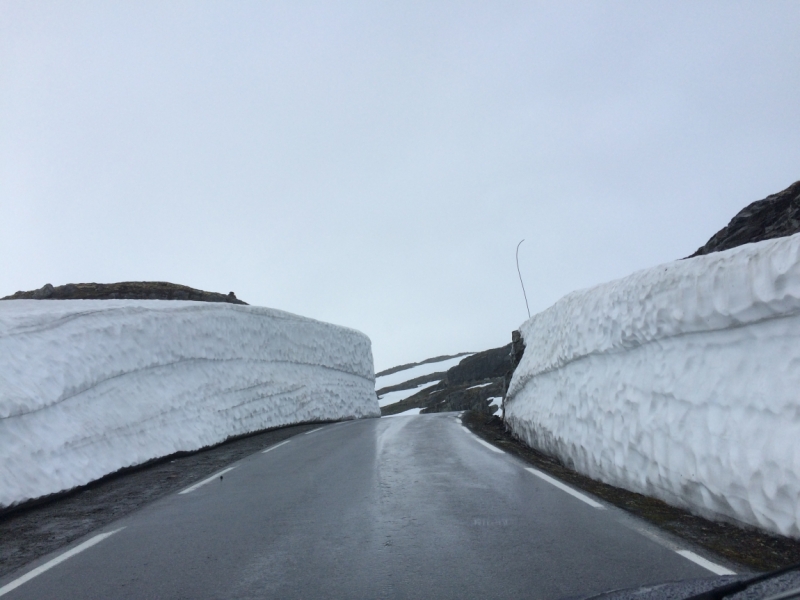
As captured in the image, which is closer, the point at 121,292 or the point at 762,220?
the point at 762,220

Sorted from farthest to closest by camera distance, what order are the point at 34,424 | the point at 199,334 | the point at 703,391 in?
1. the point at 199,334
2. the point at 34,424
3. the point at 703,391

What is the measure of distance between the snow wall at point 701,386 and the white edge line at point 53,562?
5.73 m

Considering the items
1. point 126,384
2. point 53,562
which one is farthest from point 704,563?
point 126,384

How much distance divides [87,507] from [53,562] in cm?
323

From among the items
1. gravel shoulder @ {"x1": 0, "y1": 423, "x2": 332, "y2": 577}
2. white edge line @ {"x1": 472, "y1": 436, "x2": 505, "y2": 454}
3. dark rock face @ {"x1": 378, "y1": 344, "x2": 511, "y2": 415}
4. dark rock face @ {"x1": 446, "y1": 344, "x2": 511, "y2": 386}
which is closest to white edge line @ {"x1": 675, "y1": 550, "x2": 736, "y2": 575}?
gravel shoulder @ {"x1": 0, "y1": 423, "x2": 332, "y2": 577}

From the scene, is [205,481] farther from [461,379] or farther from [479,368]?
[479,368]

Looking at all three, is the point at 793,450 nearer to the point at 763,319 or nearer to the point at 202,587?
the point at 763,319

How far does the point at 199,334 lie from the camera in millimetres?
19906

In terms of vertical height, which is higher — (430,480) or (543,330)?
(543,330)

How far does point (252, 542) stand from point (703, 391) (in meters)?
4.41

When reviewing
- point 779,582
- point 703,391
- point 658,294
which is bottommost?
point 779,582

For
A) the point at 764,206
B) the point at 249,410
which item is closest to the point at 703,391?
the point at 764,206

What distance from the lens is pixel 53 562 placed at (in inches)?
225

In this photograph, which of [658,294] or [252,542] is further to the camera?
[658,294]
